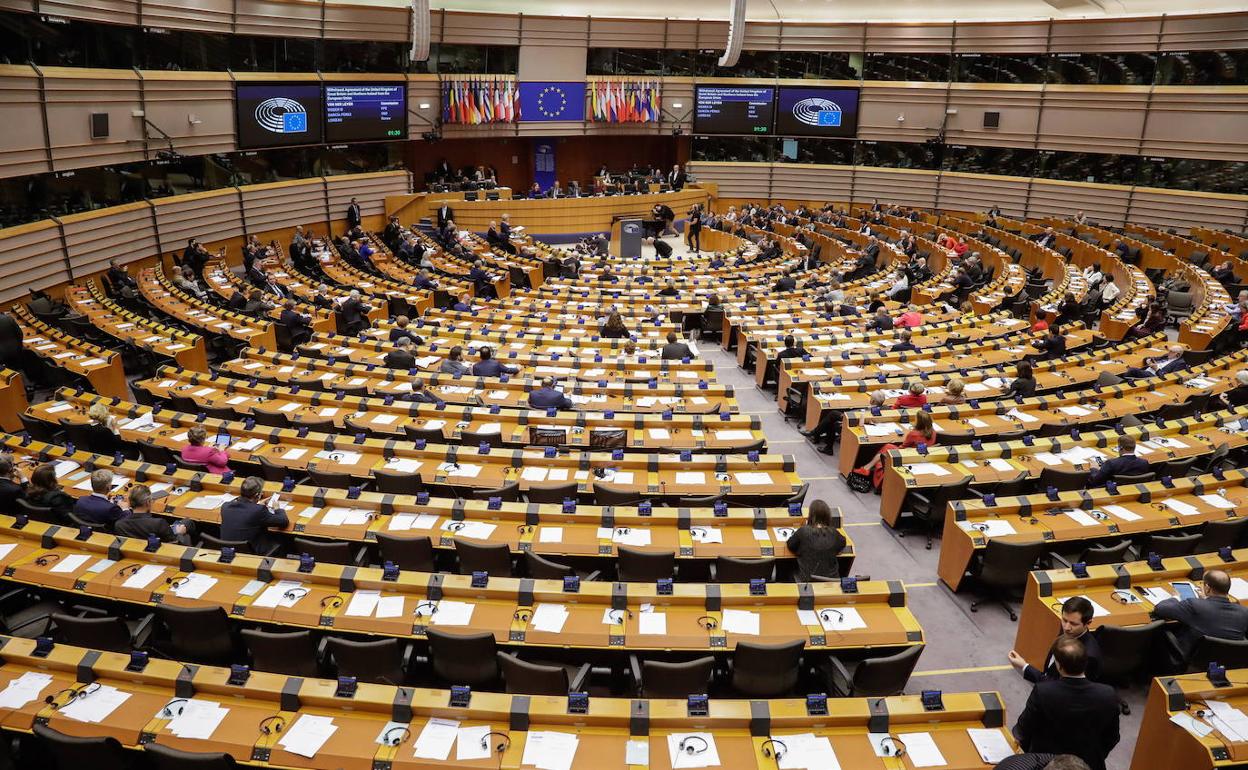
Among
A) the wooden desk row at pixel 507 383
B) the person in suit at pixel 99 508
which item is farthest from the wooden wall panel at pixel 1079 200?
the person in suit at pixel 99 508

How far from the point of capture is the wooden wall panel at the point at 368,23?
2706 centimetres

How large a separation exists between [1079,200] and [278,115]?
28115 millimetres

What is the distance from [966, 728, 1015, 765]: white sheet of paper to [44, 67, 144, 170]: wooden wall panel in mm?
21851

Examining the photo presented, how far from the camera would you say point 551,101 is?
3334 cm

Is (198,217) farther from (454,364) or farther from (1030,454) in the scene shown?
(1030,454)

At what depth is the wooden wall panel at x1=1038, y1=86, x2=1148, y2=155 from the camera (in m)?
28.4

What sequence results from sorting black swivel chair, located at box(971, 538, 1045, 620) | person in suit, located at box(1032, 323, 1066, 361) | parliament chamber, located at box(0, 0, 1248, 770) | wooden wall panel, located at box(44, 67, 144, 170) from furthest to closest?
1. wooden wall panel, located at box(44, 67, 144, 170)
2. person in suit, located at box(1032, 323, 1066, 361)
3. black swivel chair, located at box(971, 538, 1045, 620)
4. parliament chamber, located at box(0, 0, 1248, 770)

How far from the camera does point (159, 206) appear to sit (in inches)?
884

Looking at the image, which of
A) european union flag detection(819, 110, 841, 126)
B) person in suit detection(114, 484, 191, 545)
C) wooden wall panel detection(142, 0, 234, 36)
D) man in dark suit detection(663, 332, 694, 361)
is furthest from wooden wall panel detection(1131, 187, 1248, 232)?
person in suit detection(114, 484, 191, 545)

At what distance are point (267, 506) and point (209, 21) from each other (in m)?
20.7

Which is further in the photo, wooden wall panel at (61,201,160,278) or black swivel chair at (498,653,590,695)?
wooden wall panel at (61,201,160,278)

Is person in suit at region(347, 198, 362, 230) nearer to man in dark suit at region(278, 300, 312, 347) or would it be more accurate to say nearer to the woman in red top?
man in dark suit at region(278, 300, 312, 347)

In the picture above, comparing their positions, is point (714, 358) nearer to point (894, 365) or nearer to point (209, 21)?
point (894, 365)

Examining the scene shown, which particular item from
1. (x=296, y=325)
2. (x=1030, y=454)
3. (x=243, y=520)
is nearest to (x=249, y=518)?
(x=243, y=520)
